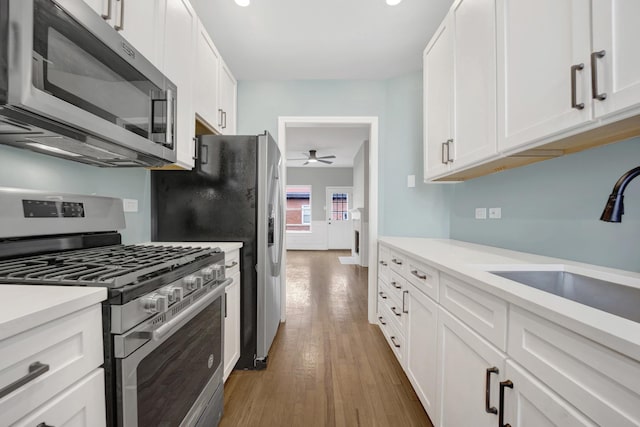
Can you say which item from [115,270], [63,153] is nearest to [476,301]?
[115,270]

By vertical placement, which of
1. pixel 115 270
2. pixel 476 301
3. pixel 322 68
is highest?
pixel 322 68

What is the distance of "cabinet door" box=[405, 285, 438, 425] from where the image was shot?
1.31 metres

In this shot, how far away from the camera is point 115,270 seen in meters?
0.83

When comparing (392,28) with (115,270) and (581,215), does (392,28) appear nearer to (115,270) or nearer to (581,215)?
(581,215)

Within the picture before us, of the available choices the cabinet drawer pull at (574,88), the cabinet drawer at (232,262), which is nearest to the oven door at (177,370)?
the cabinet drawer at (232,262)

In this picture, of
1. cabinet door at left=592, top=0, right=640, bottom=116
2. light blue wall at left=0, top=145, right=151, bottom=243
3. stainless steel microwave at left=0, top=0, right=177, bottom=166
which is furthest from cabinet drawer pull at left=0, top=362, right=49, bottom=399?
cabinet door at left=592, top=0, right=640, bottom=116

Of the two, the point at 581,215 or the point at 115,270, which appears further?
the point at 581,215

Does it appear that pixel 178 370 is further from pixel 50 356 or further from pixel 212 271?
pixel 50 356

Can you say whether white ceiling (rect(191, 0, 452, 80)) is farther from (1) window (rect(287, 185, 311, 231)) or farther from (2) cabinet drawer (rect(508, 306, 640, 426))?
(1) window (rect(287, 185, 311, 231))

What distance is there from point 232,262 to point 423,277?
1.15 meters

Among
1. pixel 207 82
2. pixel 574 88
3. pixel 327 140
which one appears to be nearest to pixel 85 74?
pixel 207 82

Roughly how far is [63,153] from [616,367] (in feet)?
6.08

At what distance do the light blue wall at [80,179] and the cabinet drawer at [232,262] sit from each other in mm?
575

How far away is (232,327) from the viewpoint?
1741 mm
